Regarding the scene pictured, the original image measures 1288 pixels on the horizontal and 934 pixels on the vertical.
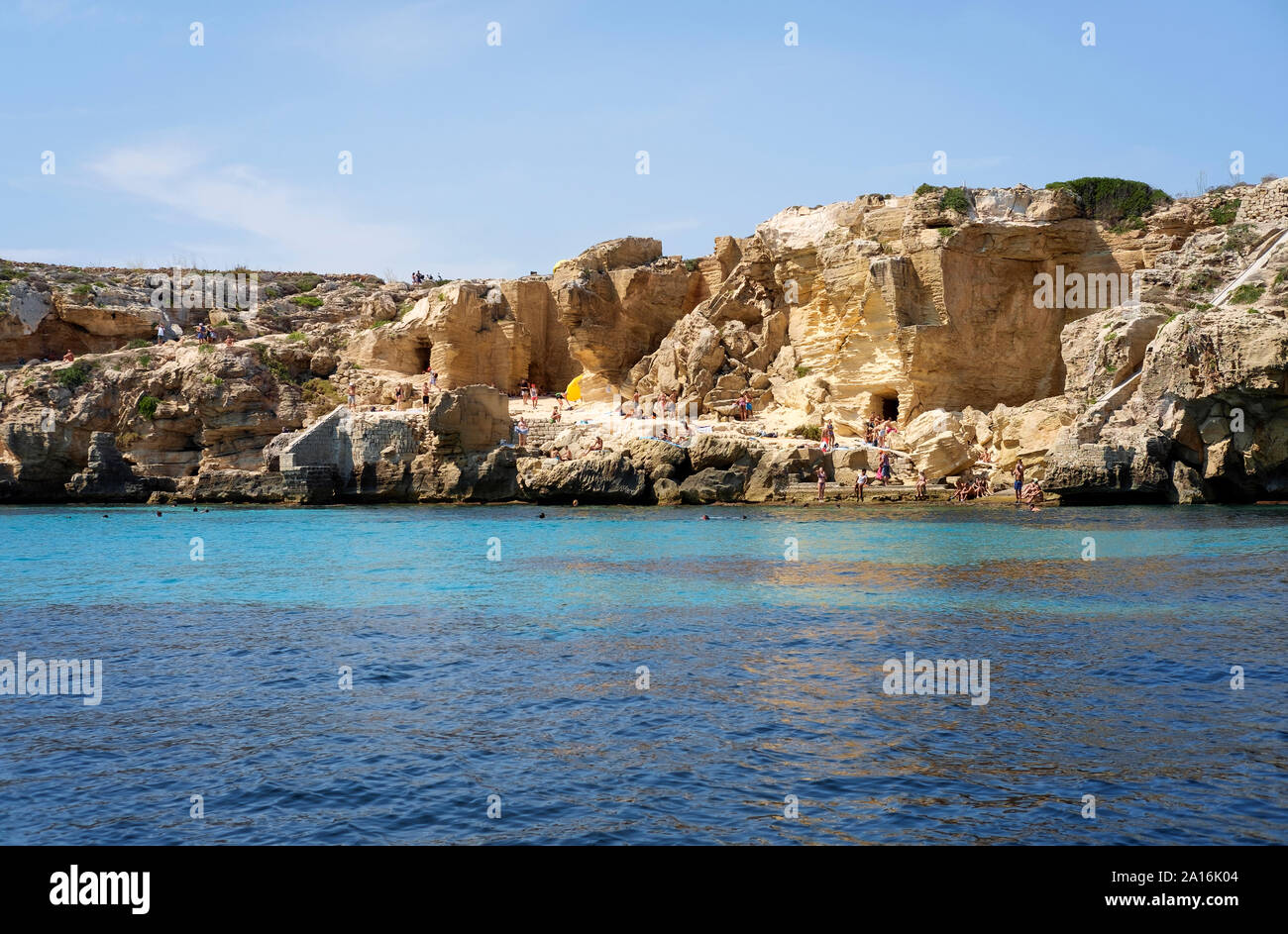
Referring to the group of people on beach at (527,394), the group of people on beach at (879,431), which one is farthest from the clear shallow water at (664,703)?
the group of people on beach at (527,394)

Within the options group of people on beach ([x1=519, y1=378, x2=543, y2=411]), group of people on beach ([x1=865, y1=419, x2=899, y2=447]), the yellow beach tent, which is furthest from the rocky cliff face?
group of people on beach ([x1=519, y1=378, x2=543, y2=411])

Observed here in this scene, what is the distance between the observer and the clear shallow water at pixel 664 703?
5.47 m

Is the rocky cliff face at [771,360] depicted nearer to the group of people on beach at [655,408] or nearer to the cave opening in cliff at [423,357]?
the cave opening in cliff at [423,357]

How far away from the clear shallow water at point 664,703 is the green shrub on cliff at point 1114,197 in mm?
16444

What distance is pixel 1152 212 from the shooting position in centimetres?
2966

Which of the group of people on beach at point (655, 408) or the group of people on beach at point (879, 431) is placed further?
the group of people on beach at point (655, 408)

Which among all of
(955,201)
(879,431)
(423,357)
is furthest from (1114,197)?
(423,357)

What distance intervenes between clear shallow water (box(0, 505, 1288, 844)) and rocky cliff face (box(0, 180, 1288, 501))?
8270 mm

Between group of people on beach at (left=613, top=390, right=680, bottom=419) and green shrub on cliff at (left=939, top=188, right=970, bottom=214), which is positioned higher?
green shrub on cliff at (left=939, top=188, right=970, bottom=214)

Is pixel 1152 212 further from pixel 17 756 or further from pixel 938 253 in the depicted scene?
pixel 17 756

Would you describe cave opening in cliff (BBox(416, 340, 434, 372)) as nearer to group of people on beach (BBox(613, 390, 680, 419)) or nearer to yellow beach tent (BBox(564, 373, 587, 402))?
yellow beach tent (BBox(564, 373, 587, 402))

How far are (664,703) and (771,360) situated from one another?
1151 inches

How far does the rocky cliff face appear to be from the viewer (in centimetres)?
2409
